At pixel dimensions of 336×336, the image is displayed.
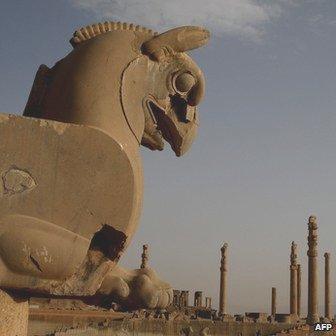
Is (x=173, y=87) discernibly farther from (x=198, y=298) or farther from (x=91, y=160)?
(x=198, y=298)

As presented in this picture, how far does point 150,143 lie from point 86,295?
3.35ft

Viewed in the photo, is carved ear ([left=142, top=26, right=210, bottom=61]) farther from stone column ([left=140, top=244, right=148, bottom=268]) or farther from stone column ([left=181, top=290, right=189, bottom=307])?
stone column ([left=181, top=290, right=189, bottom=307])

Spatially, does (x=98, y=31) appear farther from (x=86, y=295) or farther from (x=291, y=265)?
(x=291, y=265)

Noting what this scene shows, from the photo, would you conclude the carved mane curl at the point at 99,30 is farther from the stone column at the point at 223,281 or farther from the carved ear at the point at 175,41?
the stone column at the point at 223,281

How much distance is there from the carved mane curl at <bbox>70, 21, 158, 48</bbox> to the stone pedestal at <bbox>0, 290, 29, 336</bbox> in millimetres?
1474

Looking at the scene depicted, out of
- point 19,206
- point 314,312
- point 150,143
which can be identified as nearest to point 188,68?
point 150,143

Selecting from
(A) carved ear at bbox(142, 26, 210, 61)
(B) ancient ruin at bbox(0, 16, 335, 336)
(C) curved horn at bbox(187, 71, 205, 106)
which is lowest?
(B) ancient ruin at bbox(0, 16, 335, 336)

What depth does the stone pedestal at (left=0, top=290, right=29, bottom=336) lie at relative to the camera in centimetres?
272

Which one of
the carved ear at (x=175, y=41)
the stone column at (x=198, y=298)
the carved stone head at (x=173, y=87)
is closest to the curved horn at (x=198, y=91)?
the carved stone head at (x=173, y=87)

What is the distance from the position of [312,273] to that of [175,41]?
21.7m

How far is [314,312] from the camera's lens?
2317 cm

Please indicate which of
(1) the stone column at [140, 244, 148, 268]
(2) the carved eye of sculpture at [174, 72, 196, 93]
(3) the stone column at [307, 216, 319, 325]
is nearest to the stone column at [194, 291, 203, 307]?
(1) the stone column at [140, 244, 148, 268]

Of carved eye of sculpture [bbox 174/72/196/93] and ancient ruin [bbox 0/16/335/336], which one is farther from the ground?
carved eye of sculpture [bbox 174/72/196/93]

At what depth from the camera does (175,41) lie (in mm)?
3332
